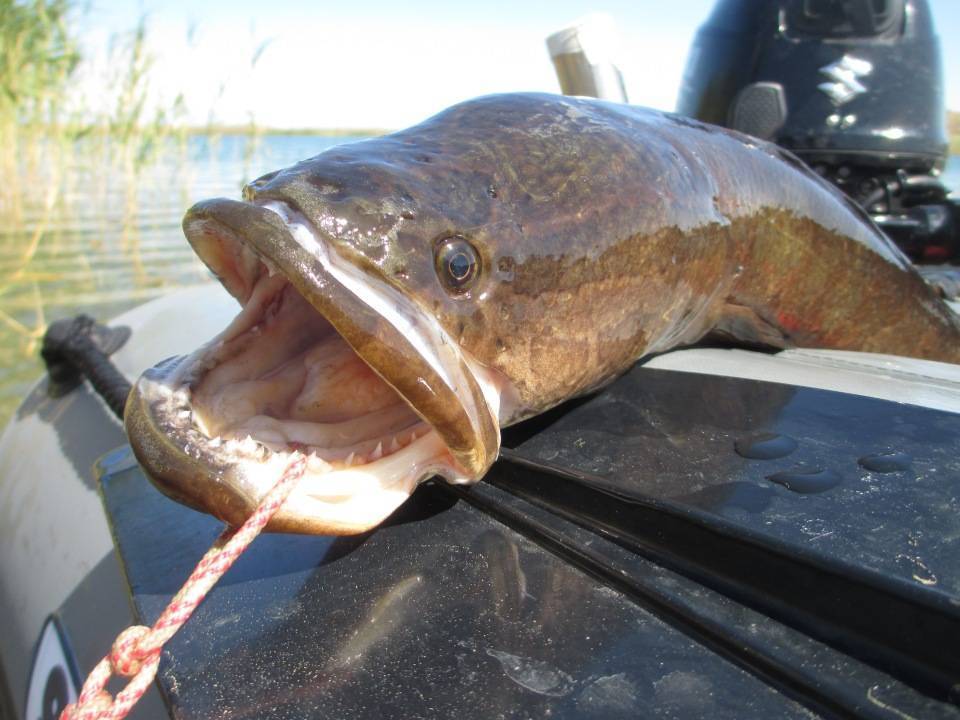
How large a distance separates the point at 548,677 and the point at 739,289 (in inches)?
53.4

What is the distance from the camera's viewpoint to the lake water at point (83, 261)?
259 inches

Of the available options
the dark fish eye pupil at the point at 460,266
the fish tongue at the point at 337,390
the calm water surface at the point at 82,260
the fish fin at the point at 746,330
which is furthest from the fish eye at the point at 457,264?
the calm water surface at the point at 82,260

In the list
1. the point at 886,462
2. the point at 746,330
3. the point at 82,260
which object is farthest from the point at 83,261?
the point at 886,462

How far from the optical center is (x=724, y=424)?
4.94 ft

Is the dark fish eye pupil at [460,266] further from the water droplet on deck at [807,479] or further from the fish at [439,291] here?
the water droplet on deck at [807,479]

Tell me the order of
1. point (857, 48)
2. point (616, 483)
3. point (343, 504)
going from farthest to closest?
point (857, 48) < point (616, 483) < point (343, 504)

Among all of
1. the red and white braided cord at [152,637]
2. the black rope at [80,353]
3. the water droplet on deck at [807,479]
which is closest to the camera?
the red and white braided cord at [152,637]

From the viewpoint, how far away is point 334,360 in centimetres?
134

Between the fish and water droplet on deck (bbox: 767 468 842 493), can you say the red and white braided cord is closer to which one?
the fish

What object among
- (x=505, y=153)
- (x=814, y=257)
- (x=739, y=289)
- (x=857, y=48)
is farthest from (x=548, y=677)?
(x=857, y=48)

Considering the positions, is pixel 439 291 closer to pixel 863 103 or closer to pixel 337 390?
pixel 337 390

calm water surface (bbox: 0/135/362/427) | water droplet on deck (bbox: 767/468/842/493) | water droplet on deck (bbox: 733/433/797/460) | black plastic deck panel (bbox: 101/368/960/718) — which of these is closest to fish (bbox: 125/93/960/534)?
black plastic deck panel (bbox: 101/368/960/718)

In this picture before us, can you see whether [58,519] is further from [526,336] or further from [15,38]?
[15,38]

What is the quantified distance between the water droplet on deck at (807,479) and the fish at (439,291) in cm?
45
